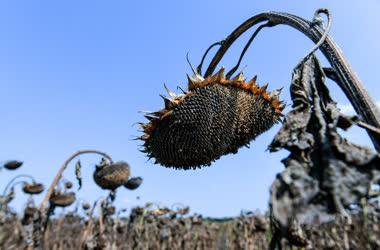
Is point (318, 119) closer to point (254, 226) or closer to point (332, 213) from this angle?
point (332, 213)

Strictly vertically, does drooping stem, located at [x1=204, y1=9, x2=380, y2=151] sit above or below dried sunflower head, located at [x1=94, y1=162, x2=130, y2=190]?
below

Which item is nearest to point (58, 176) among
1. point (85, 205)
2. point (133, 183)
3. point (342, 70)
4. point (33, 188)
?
point (133, 183)

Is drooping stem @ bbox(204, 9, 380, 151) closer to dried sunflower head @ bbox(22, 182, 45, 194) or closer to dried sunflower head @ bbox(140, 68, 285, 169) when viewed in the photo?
dried sunflower head @ bbox(140, 68, 285, 169)

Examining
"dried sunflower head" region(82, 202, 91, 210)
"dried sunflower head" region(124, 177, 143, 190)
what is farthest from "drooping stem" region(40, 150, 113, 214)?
Result: "dried sunflower head" region(82, 202, 91, 210)

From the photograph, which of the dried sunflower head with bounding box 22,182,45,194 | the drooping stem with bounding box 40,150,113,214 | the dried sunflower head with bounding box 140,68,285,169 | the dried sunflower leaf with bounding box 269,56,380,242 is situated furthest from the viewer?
the dried sunflower head with bounding box 22,182,45,194

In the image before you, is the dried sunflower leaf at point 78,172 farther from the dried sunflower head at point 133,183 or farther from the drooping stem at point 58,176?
the dried sunflower head at point 133,183

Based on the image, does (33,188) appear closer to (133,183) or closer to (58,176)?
(133,183)

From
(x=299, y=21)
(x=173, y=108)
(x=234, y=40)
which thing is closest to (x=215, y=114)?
(x=173, y=108)
